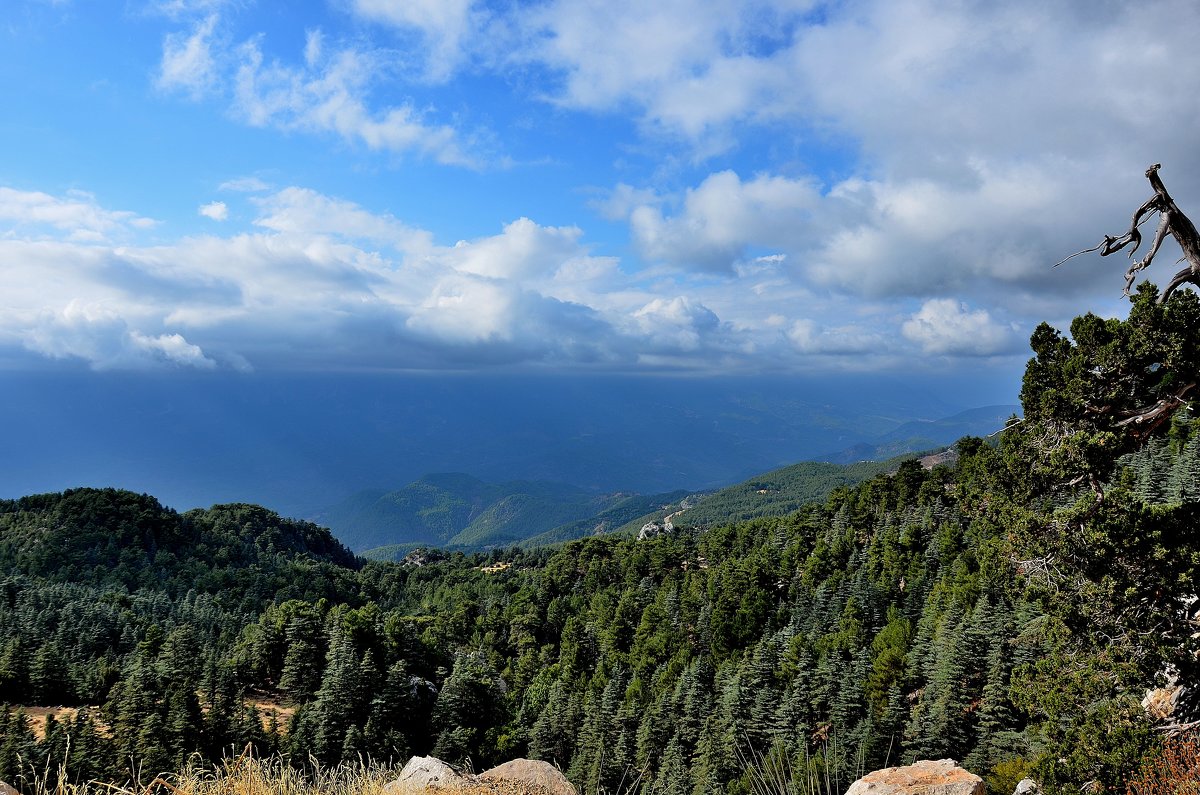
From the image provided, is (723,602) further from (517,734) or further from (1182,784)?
(1182,784)

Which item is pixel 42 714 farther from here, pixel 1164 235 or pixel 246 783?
pixel 1164 235

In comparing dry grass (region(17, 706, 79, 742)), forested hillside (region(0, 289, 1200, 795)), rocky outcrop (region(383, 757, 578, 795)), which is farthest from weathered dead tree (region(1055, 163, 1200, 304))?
dry grass (region(17, 706, 79, 742))

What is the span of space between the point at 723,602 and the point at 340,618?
3713 centimetres

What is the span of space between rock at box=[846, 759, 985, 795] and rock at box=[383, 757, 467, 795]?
22.5 ft

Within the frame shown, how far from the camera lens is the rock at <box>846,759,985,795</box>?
10.2m

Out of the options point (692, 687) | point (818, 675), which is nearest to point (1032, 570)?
point (818, 675)

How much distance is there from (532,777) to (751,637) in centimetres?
5601

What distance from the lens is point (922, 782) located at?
10688mm

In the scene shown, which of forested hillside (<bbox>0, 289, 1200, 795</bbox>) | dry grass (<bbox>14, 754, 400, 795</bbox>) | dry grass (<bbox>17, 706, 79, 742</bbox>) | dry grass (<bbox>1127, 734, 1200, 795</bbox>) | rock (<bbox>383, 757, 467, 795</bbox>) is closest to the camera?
dry grass (<bbox>14, 754, 400, 795</bbox>)

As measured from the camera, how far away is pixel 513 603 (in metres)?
90.1

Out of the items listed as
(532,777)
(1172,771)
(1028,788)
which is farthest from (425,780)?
(1028,788)

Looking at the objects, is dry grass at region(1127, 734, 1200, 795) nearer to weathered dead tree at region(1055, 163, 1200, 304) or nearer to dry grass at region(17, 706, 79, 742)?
weathered dead tree at region(1055, 163, 1200, 304)

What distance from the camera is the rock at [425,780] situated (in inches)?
228

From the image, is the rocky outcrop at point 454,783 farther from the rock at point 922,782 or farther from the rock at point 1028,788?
the rock at point 1028,788
